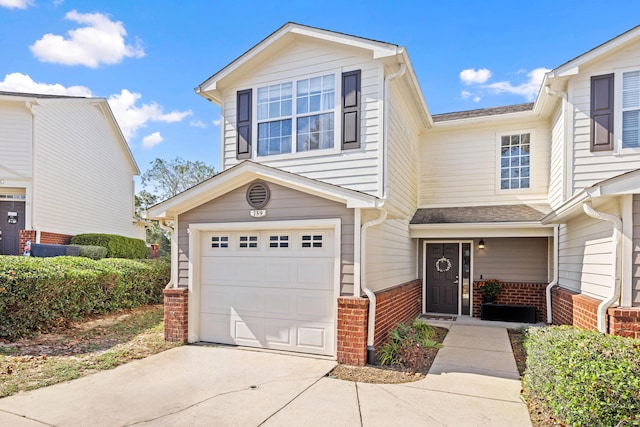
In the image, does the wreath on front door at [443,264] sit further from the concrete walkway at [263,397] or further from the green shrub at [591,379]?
the green shrub at [591,379]

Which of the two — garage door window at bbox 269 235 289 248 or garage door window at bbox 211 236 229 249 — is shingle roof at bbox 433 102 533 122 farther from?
garage door window at bbox 211 236 229 249

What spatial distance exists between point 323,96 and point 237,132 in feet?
6.88

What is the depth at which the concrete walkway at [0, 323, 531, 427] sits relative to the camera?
12.7 ft

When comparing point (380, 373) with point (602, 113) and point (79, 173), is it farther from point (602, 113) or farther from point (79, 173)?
point (79, 173)

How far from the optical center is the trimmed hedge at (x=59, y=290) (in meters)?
6.57

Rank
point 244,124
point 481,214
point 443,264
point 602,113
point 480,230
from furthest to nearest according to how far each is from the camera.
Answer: point 443,264, point 481,214, point 480,230, point 244,124, point 602,113

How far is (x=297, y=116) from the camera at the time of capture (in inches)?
296

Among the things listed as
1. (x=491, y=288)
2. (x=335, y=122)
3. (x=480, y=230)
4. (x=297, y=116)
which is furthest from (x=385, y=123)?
(x=491, y=288)

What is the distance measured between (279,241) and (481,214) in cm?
565

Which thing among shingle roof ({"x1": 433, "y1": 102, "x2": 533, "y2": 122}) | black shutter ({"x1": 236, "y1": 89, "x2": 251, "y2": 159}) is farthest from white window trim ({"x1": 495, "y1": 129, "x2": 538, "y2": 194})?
black shutter ({"x1": 236, "y1": 89, "x2": 251, "y2": 159})

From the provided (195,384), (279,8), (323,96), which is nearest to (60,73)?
(279,8)

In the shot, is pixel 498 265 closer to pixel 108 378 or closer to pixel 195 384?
pixel 195 384

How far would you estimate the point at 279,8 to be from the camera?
9250 millimetres

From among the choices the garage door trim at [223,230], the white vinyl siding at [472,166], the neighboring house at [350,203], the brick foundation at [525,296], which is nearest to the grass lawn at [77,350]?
the garage door trim at [223,230]
